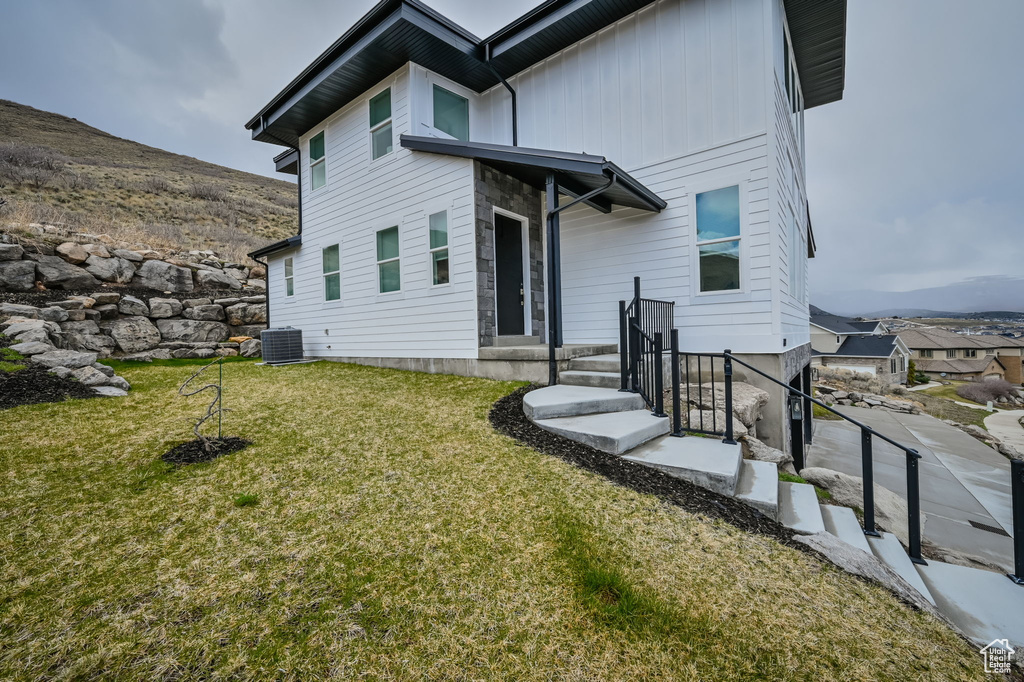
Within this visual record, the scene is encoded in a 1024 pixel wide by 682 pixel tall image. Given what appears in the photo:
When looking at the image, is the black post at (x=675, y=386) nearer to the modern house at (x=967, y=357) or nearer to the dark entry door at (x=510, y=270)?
the dark entry door at (x=510, y=270)

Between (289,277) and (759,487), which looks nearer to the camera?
(759,487)

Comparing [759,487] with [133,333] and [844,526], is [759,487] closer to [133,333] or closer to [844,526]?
[844,526]

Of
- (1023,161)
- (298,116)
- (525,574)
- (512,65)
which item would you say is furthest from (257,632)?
(1023,161)

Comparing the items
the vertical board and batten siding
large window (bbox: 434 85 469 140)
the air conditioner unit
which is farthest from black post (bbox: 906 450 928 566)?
the air conditioner unit

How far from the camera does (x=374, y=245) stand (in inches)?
324

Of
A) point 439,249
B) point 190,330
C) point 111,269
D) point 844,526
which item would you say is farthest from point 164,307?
point 844,526

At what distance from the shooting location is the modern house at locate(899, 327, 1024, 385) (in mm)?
34812

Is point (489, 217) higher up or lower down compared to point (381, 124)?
lower down

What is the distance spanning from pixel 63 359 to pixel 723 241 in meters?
10.0

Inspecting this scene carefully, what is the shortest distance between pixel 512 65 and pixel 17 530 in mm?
9108

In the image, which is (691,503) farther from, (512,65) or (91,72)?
(91,72)

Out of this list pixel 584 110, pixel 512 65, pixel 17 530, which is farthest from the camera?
pixel 512 65

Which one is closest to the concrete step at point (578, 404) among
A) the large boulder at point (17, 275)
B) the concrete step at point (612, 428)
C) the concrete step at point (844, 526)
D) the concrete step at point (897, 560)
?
the concrete step at point (612, 428)

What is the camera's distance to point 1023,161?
34219 mm
